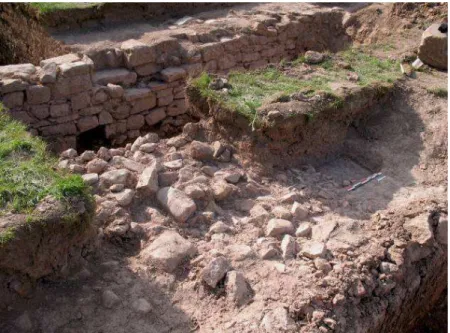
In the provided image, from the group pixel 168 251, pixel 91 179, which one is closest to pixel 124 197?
pixel 91 179

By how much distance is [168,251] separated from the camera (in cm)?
346

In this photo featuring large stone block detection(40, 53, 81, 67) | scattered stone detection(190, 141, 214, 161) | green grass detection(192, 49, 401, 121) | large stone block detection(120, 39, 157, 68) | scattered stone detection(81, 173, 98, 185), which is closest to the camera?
scattered stone detection(81, 173, 98, 185)

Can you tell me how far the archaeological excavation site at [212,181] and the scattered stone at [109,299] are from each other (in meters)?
0.01

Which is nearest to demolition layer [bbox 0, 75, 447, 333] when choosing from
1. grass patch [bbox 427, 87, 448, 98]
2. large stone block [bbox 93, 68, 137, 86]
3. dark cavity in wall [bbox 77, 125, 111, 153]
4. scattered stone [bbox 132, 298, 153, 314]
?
scattered stone [bbox 132, 298, 153, 314]

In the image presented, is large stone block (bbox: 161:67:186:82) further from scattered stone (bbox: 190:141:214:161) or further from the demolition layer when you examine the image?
scattered stone (bbox: 190:141:214:161)

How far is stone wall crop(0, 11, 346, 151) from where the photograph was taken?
228 inches

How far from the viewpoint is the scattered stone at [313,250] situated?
138 inches

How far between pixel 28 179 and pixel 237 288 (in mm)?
1547

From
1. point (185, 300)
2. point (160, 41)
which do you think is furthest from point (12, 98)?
point (185, 300)

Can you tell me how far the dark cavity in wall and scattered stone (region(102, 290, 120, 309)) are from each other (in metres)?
3.59

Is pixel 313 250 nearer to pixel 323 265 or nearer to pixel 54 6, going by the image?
pixel 323 265

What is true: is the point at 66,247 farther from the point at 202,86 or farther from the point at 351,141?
the point at 351,141

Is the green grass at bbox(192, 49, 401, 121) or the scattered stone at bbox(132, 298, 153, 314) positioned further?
the green grass at bbox(192, 49, 401, 121)

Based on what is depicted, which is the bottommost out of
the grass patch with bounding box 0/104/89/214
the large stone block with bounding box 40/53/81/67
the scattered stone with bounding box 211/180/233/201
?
the scattered stone with bounding box 211/180/233/201
